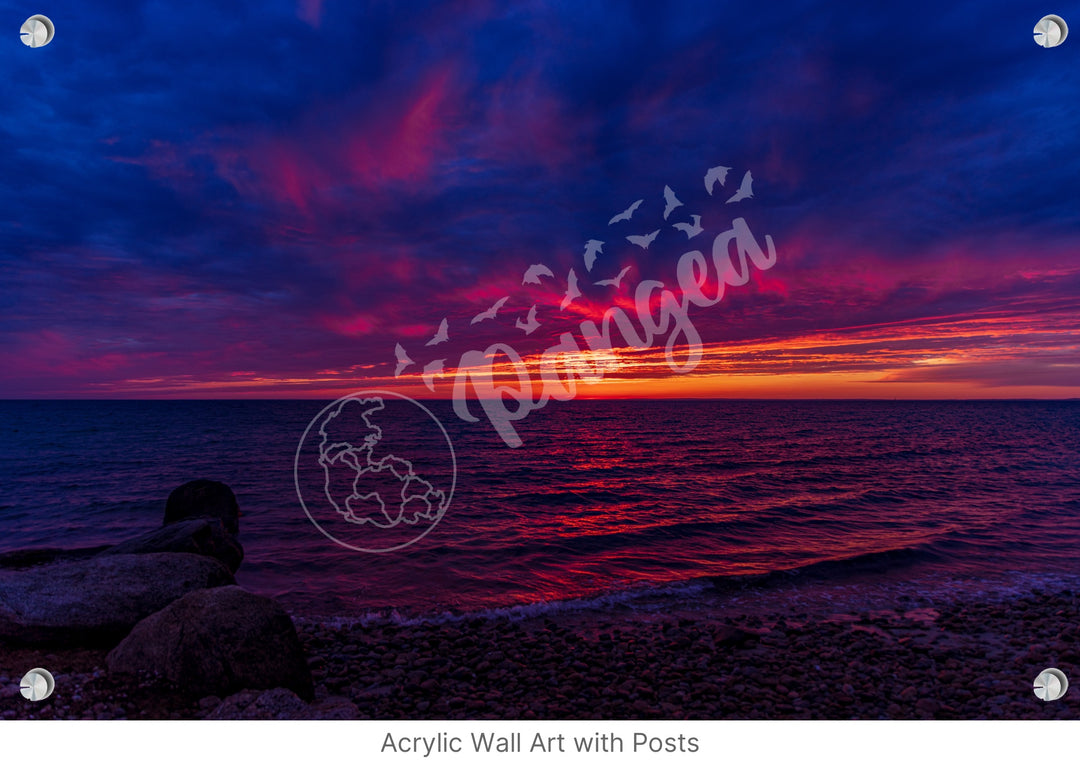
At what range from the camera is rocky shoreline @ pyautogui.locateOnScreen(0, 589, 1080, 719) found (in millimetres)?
5492

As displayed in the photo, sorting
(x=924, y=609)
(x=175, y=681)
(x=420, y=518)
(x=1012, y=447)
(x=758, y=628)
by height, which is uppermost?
(x=175, y=681)

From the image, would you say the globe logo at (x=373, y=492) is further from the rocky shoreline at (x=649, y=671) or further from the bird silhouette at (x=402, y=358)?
the rocky shoreline at (x=649, y=671)

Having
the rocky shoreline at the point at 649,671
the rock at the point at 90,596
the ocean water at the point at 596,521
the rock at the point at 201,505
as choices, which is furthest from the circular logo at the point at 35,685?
the rock at the point at 201,505

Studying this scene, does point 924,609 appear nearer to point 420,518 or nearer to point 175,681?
point 175,681

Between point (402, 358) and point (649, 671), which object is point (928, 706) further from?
point (402, 358)

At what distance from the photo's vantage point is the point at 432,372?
8992 millimetres

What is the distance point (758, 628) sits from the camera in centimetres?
902

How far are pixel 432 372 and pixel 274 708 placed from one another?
17.1 ft

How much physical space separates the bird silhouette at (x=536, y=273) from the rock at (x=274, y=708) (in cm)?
711

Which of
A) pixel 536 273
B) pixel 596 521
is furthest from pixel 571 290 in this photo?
pixel 596 521

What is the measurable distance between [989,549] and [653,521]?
355 inches

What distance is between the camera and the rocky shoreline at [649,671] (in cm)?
549

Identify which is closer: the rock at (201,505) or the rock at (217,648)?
the rock at (217,648)
